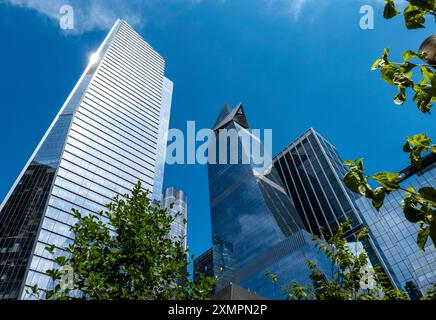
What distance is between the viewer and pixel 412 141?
2740 mm

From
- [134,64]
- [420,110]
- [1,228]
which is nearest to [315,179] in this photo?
[134,64]

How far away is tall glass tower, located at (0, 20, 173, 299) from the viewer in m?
74.8

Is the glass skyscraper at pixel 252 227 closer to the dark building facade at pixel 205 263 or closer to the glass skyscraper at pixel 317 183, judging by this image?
the glass skyscraper at pixel 317 183

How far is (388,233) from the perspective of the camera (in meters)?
88.4

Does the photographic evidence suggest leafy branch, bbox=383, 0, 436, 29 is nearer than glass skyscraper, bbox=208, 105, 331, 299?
Yes

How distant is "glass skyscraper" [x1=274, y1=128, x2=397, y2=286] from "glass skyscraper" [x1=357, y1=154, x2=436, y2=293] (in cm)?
1659

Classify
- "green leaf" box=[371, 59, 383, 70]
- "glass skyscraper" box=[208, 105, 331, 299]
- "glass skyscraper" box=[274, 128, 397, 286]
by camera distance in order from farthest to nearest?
1. "glass skyscraper" box=[274, 128, 397, 286]
2. "glass skyscraper" box=[208, 105, 331, 299]
3. "green leaf" box=[371, 59, 383, 70]

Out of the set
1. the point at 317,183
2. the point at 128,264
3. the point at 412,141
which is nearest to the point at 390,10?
the point at 412,141

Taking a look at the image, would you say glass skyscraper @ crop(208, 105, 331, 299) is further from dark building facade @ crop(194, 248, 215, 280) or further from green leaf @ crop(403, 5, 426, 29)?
green leaf @ crop(403, 5, 426, 29)

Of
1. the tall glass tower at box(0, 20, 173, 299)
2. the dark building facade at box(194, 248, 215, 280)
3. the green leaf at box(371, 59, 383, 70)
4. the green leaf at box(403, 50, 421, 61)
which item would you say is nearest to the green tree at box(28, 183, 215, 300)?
the green leaf at box(371, 59, 383, 70)

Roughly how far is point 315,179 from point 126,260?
133 metres

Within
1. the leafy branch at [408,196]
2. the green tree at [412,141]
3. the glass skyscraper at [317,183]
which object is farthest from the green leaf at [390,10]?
the glass skyscraper at [317,183]

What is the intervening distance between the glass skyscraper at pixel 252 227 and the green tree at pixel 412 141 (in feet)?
284
